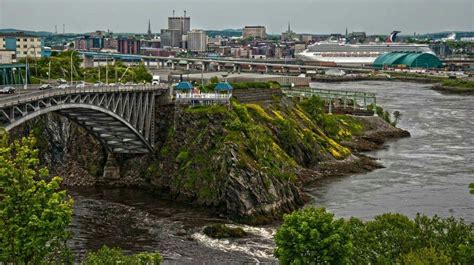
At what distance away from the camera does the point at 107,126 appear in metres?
72.5

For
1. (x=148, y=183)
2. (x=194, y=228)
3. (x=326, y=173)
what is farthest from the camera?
(x=326, y=173)

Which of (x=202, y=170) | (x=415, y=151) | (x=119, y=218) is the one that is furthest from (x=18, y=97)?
(x=415, y=151)

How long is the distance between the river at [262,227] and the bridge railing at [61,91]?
9.54m

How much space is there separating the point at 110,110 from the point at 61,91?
382 inches

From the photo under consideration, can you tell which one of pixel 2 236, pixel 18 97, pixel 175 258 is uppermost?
pixel 18 97

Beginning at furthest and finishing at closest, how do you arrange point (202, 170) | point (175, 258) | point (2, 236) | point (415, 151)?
point (415, 151) < point (202, 170) < point (175, 258) < point (2, 236)

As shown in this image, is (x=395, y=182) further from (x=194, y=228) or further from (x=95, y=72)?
(x=95, y=72)

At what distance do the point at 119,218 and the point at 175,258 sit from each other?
1212cm

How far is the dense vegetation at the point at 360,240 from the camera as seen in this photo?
3631 cm

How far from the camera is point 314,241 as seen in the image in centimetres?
3681

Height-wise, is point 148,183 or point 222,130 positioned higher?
point 222,130

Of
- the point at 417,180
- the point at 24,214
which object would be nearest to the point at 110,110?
the point at 417,180

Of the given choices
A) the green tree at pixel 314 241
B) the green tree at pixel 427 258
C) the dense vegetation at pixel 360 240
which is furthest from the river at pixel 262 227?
the green tree at pixel 427 258

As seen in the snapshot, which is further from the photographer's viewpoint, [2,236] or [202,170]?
[202,170]
